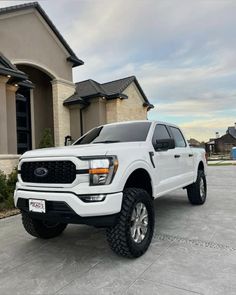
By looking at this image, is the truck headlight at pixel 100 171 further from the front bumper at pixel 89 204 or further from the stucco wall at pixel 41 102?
the stucco wall at pixel 41 102

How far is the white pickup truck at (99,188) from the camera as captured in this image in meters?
3.19

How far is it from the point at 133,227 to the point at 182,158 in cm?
247

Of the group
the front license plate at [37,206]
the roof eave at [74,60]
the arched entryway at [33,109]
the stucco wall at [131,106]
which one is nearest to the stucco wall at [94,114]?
the stucco wall at [131,106]

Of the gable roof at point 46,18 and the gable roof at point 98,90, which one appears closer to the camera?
the gable roof at point 46,18

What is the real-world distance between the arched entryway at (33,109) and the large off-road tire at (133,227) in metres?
10.7

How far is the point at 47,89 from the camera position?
14977 mm

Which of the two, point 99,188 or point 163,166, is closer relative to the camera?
point 99,188

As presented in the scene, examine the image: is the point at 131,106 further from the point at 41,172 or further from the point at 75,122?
the point at 41,172

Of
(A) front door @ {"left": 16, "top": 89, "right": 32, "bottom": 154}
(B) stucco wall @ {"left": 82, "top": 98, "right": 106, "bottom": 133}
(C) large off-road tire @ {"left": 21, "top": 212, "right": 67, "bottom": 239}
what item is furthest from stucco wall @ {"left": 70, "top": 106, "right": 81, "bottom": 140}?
(C) large off-road tire @ {"left": 21, "top": 212, "right": 67, "bottom": 239}

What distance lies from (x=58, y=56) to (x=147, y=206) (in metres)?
12.2

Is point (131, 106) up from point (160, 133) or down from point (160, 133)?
up

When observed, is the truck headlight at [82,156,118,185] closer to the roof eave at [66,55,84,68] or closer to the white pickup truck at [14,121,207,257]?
the white pickup truck at [14,121,207,257]

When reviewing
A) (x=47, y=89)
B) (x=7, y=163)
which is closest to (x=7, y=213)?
(x=7, y=163)

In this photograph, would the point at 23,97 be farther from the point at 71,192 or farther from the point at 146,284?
the point at 146,284
